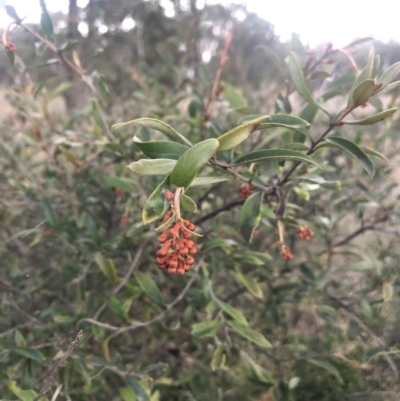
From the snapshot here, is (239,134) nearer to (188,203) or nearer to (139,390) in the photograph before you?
(188,203)

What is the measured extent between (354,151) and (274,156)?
0.54 feet

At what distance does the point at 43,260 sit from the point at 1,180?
0.42 m

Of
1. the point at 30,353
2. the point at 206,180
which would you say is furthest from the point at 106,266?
the point at 206,180

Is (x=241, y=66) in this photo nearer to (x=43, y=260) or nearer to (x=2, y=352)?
(x=43, y=260)

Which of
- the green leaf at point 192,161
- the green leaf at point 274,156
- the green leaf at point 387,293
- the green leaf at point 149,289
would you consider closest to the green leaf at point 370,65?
the green leaf at point 274,156

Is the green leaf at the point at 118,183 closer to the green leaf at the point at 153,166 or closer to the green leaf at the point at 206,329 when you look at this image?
the green leaf at the point at 206,329

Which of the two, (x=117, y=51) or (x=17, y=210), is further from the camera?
(x=117, y=51)

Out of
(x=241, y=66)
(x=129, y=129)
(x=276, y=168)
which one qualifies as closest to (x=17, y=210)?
(x=129, y=129)

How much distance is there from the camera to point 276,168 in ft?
2.60

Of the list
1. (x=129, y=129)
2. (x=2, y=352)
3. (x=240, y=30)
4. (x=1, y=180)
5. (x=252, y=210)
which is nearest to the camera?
(x=252, y=210)

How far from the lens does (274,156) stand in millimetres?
486

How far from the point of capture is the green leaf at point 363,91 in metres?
0.50

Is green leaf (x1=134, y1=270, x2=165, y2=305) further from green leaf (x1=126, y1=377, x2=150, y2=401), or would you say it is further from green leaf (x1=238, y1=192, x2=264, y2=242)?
green leaf (x1=238, y1=192, x2=264, y2=242)

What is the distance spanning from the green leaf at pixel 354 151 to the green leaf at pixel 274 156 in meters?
0.11
